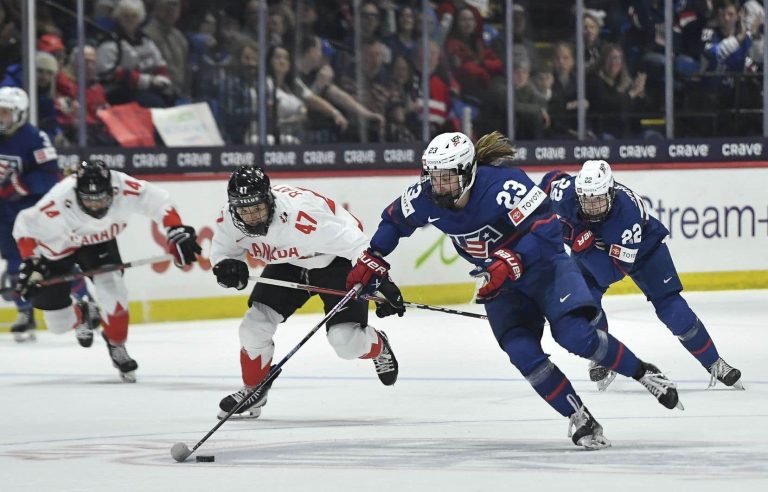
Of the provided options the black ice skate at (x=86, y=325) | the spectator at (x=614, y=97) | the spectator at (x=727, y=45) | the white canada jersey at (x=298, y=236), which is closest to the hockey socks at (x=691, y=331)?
the white canada jersey at (x=298, y=236)

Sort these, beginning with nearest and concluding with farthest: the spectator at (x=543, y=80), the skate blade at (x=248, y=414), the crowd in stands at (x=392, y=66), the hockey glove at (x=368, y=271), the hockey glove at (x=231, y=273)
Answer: the hockey glove at (x=368, y=271)
the hockey glove at (x=231, y=273)
the skate blade at (x=248, y=414)
the crowd in stands at (x=392, y=66)
the spectator at (x=543, y=80)

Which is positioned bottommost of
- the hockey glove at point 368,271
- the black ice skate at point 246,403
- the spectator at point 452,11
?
the black ice skate at point 246,403

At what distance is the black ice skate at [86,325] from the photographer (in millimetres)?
9539

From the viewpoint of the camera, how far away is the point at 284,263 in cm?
711

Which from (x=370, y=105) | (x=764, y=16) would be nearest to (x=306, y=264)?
(x=370, y=105)

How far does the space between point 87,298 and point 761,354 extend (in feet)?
13.8

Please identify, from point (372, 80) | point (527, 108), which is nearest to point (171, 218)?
point (372, 80)

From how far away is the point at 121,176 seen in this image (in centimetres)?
857

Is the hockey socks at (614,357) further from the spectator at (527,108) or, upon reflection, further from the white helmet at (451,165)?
the spectator at (527,108)

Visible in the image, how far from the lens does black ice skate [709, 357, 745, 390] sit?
7.45 m

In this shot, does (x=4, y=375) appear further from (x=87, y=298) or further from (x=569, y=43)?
(x=569, y=43)

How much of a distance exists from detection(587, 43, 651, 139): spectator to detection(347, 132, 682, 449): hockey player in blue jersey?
23.4 feet

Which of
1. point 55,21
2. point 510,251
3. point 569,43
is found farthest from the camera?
point 569,43

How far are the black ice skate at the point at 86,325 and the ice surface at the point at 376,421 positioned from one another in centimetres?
11
